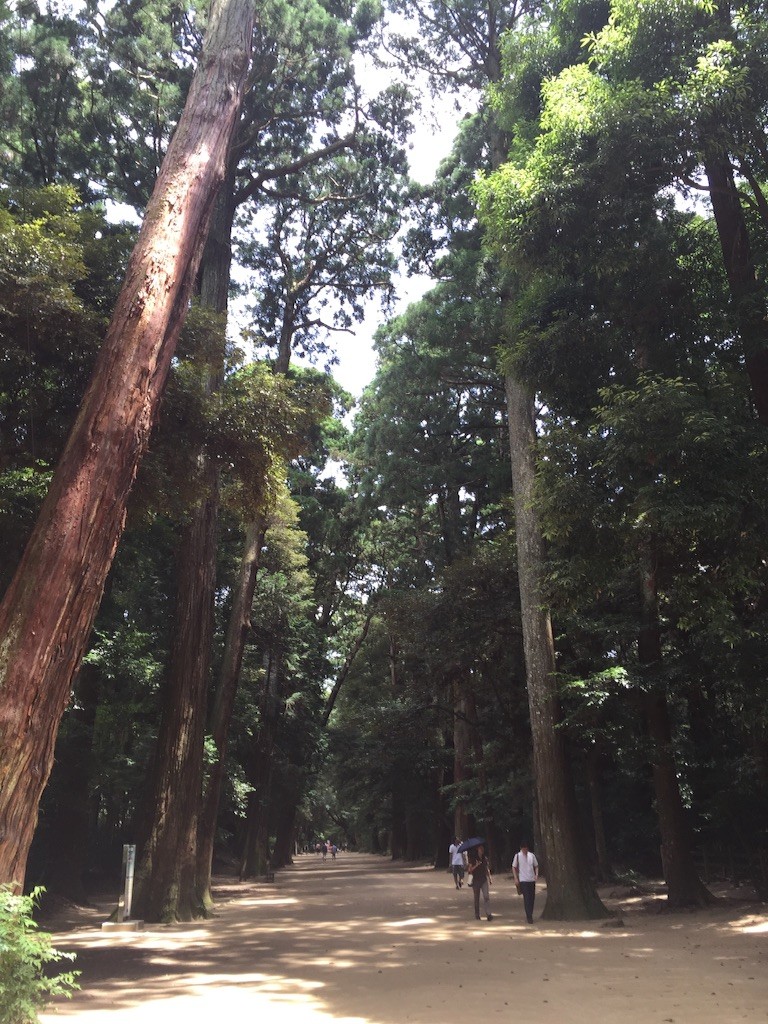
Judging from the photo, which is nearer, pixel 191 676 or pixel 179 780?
pixel 179 780

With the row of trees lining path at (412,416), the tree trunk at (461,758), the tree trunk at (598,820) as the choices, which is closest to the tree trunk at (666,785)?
the row of trees lining path at (412,416)

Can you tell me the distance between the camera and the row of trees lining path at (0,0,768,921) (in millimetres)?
7742

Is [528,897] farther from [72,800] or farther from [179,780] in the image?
[72,800]

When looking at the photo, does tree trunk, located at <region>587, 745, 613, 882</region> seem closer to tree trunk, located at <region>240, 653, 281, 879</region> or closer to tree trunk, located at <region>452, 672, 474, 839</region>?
tree trunk, located at <region>452, 672, 474, 839</region>

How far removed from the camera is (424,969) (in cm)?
855

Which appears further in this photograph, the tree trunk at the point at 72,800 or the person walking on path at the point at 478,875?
the tree trunk at the point at 72,800

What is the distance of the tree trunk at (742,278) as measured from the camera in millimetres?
9109

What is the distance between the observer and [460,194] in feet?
61.7

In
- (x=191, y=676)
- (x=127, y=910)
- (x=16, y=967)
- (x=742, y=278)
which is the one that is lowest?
(x=127, y=910)

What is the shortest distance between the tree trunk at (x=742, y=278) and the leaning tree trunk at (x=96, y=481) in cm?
590

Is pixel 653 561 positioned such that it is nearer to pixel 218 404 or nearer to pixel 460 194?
pixel 218 404

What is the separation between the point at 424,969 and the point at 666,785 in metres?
6.89

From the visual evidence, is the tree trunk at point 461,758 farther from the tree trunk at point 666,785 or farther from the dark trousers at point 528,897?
the dark trousers at point 528,897

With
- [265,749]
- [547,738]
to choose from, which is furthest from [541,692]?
[265,749]
